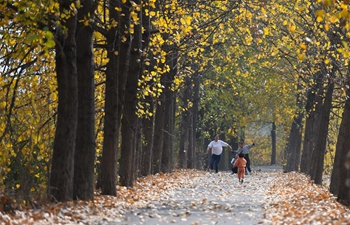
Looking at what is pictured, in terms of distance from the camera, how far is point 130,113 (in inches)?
898

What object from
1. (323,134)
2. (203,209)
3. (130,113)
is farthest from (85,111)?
(323,134)

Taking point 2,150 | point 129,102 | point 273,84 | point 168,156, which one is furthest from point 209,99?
point 2,150

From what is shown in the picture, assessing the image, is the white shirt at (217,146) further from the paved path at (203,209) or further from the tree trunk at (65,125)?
the tree trunk at (65,125)

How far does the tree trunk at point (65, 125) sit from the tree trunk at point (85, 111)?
1.04 m

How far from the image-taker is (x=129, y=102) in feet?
74.8

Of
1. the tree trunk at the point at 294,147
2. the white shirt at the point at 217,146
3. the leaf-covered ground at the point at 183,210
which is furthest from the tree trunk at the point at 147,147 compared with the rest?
the tree trunk at the point at 294,147

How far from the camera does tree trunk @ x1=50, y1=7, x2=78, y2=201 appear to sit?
52.0 ft

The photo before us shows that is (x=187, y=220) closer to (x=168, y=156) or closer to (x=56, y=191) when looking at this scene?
(x=56, y=191)

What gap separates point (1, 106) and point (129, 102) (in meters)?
5.87

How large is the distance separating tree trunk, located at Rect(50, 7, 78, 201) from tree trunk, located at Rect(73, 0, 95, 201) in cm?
104

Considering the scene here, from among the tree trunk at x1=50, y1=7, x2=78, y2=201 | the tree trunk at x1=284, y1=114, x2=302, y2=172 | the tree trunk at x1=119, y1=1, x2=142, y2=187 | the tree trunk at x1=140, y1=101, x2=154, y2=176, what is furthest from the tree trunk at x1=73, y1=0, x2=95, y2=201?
the tree trunk at x1=284, y1=114, x2=302, y2=172

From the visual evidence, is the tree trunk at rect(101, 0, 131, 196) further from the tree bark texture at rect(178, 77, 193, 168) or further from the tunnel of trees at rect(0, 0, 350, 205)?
the tree bark texture at rect(178, 77, 193, 168)

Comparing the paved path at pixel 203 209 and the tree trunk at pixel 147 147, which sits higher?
the tree trunk at pixel 147 147

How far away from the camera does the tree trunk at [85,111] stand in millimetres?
17000
